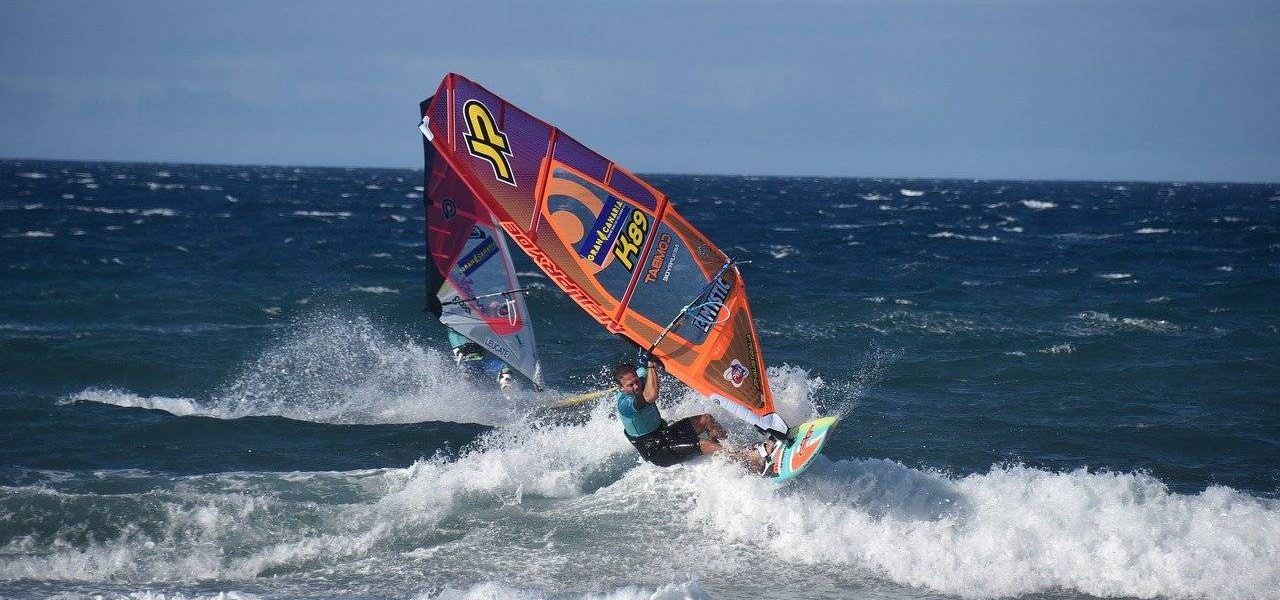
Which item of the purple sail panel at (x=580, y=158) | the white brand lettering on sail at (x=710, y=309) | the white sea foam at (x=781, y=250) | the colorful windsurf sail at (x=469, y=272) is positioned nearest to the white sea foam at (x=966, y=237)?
the white sea foam at (x=781, y=250)

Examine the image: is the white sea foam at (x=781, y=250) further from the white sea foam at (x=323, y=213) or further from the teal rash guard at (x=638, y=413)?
the teal rash guard at (x=638, y=413)

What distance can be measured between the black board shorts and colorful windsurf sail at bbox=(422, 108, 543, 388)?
3659 mm

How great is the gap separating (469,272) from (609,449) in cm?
331

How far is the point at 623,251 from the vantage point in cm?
901

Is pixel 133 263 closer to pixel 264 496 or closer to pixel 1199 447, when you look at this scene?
pixel 264 496

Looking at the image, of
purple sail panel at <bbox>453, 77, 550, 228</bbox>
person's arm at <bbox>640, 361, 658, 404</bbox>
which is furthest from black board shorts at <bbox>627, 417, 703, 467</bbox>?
purple sail panel at <bbox>453, 77, 550, 228</bbox>

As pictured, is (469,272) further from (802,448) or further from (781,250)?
(781,250)

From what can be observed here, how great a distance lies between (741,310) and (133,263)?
61.9 ft

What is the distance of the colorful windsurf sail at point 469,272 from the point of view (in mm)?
12086

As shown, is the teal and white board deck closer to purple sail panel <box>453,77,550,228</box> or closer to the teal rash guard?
the teal rash guard

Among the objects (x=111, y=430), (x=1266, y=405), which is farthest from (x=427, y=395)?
(x=1266, y=405)

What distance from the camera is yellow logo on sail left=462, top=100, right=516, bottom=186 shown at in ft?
29.7

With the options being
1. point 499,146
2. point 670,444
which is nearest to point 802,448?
point 670,444

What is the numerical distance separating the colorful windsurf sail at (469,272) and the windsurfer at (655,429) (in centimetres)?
367
